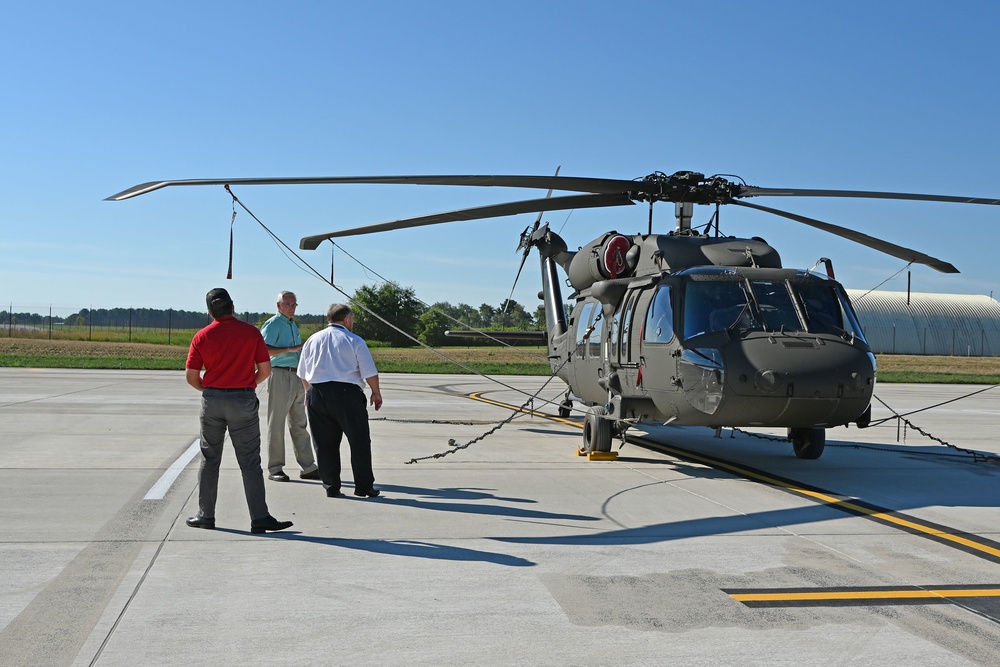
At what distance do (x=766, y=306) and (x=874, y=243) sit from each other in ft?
7.56

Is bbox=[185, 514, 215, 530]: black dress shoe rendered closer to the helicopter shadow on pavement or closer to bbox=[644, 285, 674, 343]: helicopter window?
the helicopter shadow on pavement

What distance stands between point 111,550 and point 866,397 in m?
7.14

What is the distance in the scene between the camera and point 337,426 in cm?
845

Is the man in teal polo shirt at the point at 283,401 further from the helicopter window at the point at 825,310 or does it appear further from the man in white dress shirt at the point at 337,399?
the helicopter window at the point at 825,310

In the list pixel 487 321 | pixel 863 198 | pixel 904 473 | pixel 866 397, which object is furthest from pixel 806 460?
pixel 487 321

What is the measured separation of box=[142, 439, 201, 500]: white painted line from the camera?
823 cm

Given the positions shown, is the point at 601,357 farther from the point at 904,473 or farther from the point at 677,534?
the point at 677,534

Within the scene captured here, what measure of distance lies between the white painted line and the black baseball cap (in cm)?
208

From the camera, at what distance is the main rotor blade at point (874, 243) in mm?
11047

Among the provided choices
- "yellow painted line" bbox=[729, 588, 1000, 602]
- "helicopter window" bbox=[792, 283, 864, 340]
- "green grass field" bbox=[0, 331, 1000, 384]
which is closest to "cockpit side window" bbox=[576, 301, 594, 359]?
"helicopter window" bbox=[792, 283, 864, 340]

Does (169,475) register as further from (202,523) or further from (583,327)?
(583,327)

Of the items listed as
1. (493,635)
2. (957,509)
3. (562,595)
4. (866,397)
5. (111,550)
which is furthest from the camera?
(866,397)

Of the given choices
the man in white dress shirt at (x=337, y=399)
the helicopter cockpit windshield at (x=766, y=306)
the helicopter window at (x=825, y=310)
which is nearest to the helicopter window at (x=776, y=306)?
the helicopter cockpit windshield at (x=766, y=306)

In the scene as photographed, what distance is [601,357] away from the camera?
1164 cm
